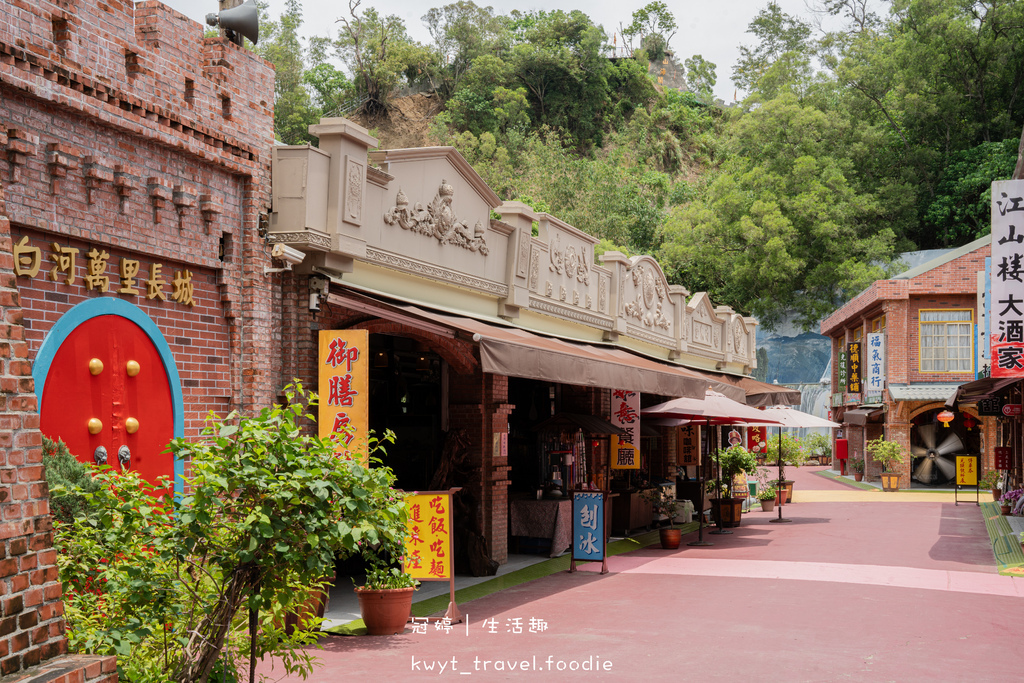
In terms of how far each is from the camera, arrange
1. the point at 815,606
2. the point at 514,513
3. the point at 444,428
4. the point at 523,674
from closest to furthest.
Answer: the point at 523,674
the point at 815,606
the point at 444,428
the point at 514,513

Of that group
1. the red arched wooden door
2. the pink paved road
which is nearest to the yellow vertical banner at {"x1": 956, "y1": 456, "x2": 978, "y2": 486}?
the pink paved road

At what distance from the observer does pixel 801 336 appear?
192 ft

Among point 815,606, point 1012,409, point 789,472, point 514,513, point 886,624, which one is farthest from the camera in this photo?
Result: point 789,472

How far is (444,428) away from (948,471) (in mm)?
27631

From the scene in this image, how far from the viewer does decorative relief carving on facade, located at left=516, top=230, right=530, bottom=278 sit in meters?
14.6

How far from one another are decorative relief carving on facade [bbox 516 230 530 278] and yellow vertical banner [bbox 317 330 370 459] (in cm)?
536

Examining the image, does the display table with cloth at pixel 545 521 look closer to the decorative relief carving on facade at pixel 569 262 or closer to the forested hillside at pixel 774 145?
the decorative relief carving on facade at pixel 569 262

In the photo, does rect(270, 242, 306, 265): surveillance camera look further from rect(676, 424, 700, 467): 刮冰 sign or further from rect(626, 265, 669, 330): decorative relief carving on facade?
rect(676, 424, 700, 467): 刮冰 sign

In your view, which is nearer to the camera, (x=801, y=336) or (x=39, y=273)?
(x=39, y=273)

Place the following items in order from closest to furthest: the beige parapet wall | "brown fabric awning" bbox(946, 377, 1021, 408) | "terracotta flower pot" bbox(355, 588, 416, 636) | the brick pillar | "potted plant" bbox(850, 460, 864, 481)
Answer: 1. the brick pillar
2. "terracotta flower pot" bbox(355, 588, 416, 636)
3. the beige parapet wall
4. "brown fabric awning" bbox(946, 377, 1021, 408)
5. "potted plant" bbox(850, 460, 864, 481)

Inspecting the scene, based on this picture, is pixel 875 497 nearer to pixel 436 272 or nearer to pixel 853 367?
pixel 853 367

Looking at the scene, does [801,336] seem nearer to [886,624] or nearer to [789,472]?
[789,472]

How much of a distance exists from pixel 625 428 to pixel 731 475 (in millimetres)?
4417

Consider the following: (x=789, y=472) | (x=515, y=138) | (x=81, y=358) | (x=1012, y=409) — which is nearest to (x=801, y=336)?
(x=789, y=472)
